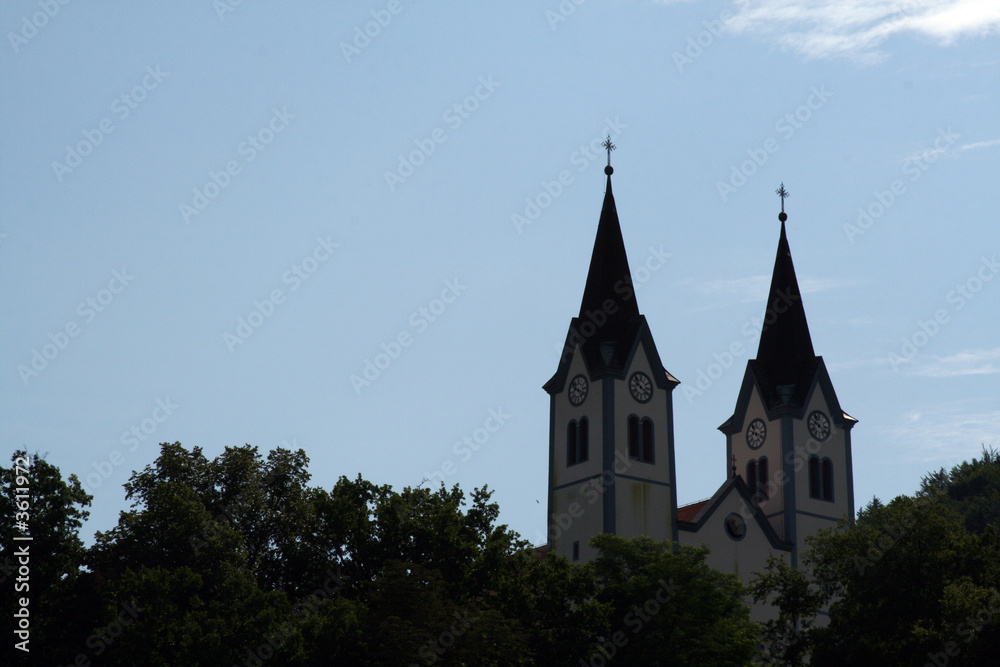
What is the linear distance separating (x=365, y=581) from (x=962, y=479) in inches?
2918

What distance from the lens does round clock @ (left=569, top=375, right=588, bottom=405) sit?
217 ft

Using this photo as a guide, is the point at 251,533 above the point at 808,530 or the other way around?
the other way around

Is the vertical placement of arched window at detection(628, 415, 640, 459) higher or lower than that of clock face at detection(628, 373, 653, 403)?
lower

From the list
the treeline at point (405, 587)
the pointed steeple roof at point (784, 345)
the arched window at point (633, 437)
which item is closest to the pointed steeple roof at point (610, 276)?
the arched window at point (633, 437)

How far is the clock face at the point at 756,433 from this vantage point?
7100cm

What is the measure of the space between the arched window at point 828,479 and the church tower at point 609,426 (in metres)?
9.37

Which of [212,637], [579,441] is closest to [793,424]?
[579,441]

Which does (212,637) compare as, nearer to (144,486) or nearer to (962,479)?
(144,486)

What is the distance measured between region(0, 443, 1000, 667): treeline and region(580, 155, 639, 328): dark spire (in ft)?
60.2

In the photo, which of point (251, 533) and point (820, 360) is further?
point (820, 360)

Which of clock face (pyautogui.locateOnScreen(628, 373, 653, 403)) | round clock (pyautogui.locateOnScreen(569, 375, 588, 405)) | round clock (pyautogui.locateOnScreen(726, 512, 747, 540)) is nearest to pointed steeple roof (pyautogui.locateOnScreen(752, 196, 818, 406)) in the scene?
round clock (pyautogui.locateOnScreen(726, 512, 747, 540))

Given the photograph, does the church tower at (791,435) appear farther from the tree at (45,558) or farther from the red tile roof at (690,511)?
the tree at (45,558)

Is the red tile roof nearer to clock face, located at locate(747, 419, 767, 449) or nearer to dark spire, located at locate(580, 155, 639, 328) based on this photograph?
clock face, located at locate(747, 419, 767, 449)

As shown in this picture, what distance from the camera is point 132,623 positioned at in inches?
1663
